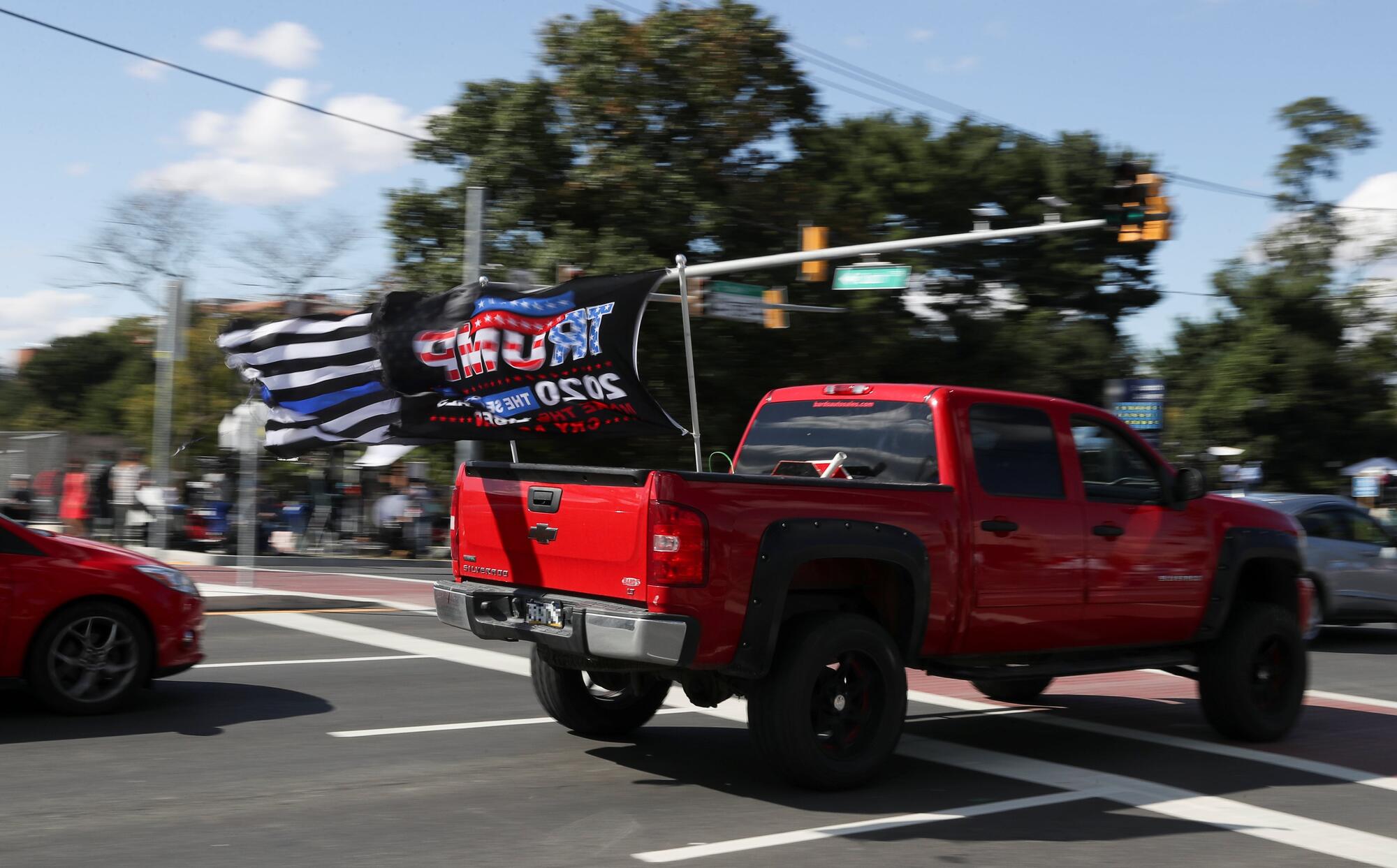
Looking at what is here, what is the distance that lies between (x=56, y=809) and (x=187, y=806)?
0.54 meters

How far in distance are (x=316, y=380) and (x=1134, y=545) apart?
9.84 meters

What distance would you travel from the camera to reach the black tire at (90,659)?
8023mm

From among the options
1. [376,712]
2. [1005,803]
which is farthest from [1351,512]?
[376,712]

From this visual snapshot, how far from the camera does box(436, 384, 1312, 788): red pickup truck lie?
20.6 ft

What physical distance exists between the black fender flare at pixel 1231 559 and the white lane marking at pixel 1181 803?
1.56 meters

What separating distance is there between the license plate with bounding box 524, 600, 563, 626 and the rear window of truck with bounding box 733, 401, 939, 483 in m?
1.76

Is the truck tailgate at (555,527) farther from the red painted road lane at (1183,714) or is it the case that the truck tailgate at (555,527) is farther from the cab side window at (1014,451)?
the red painted road lane at (1183,714)

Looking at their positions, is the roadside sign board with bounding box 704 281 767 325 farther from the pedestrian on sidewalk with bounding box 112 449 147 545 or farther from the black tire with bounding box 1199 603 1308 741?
the pedestrian on sidewalk with bounding box 112 449 147 545

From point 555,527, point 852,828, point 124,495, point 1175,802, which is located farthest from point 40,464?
point 1175,802

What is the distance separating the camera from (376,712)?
877cm

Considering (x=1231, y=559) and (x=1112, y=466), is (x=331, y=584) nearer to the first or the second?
(x=1112, y=466)

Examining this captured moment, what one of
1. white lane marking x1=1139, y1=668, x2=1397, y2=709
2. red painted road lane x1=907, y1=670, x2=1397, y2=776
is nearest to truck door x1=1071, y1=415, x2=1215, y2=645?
red painted road lane x1=907, y1=670, x2=1397, y2=776

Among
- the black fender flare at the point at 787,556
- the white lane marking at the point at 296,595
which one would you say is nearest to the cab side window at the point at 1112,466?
the black fender flare at the point at 787,556

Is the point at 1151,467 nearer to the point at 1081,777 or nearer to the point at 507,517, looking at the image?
the point at 1081,777
